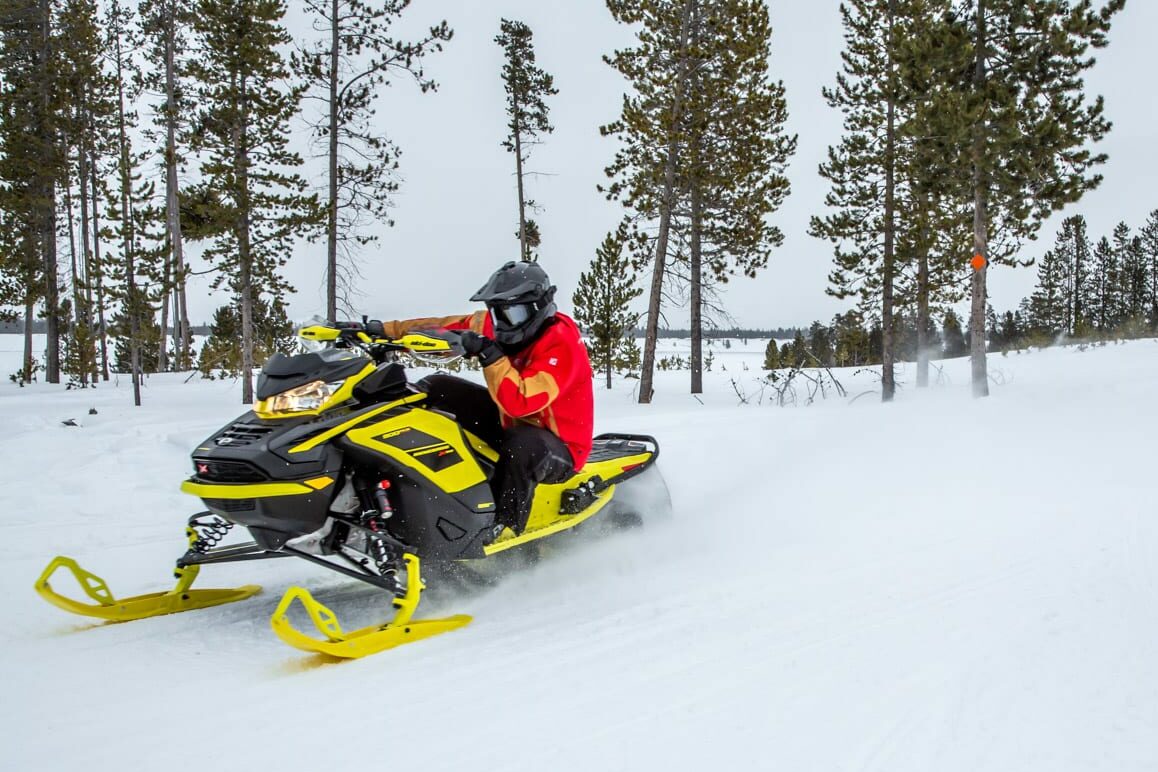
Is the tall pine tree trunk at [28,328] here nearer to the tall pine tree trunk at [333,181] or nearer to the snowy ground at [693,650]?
the tall pine tree trunk at [333,181]

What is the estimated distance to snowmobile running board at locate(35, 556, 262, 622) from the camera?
11.6ft

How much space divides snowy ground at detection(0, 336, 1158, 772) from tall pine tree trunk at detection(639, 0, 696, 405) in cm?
1280

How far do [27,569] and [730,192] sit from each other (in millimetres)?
18283

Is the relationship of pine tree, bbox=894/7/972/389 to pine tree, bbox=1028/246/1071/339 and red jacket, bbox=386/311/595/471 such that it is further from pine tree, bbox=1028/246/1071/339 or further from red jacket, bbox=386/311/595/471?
pine tree, bbox=1028/246/1071/339

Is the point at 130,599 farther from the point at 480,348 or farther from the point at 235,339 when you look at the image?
the point at 235,339

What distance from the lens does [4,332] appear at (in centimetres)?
8619

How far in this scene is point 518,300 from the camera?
4.08 metres

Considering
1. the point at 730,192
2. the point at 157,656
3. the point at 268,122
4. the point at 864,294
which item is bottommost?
the point at 157,656

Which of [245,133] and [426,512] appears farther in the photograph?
[245,133]

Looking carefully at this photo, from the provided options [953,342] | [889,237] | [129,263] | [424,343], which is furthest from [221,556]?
[953,342]

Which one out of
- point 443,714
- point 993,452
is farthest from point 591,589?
point 993,452

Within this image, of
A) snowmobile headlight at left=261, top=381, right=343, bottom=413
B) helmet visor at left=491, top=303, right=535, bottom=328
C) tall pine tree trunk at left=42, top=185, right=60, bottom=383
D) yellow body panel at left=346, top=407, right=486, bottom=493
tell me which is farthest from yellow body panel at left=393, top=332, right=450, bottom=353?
tall pine tree trunk at left=42, top=185, right=60, bottom=383

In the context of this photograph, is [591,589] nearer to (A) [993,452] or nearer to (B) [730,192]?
(A) [993,452]

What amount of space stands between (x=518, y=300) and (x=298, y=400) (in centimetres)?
134
